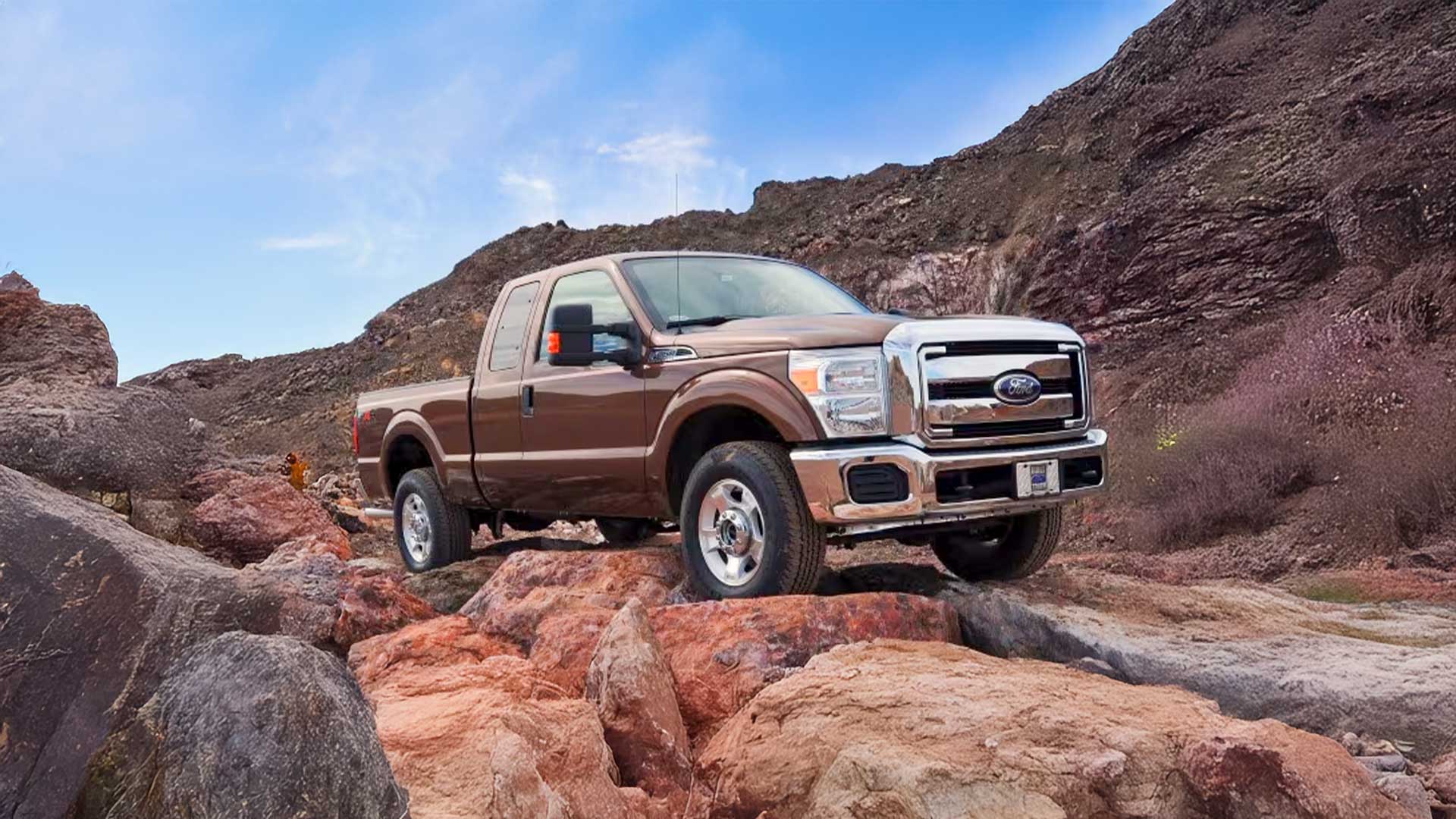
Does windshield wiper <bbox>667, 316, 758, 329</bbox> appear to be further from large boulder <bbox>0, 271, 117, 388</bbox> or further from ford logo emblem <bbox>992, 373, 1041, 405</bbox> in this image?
large boulder <bbox>0, 271, 117, 388</bbox>

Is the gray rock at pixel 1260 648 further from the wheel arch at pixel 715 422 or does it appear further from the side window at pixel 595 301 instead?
the side window at pixel 595 301

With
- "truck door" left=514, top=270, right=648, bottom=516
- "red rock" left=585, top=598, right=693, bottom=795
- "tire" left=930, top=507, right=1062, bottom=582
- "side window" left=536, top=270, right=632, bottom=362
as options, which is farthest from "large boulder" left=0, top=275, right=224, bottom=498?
"tire" left=930, top=507, right=1062, bottom=582

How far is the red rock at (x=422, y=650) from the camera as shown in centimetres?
502

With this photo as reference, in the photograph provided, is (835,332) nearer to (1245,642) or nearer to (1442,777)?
(1245,642)

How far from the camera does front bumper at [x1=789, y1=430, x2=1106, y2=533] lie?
17.3 feet

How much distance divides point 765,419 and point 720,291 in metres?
1.33

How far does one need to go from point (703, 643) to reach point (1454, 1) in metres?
22.3

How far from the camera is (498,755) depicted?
3498mm

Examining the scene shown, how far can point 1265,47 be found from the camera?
79.8ft

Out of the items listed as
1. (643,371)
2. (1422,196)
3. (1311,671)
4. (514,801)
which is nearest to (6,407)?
(643,371)

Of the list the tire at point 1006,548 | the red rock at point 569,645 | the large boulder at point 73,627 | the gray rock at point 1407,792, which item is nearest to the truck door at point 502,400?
the red rock at point 569,645

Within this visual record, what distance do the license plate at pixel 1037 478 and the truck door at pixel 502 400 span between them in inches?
128

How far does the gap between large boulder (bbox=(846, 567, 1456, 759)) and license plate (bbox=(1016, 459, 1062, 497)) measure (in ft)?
1.85

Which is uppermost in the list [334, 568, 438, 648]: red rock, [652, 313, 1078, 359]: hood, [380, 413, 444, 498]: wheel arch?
[652, 313, 1078, 359]: hood
